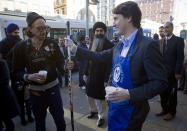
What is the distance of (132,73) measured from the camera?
1844 mm

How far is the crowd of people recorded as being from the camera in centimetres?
179

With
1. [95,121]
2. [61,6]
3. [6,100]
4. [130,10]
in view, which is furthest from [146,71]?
[61,6]

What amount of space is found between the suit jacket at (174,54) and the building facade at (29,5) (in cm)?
3022

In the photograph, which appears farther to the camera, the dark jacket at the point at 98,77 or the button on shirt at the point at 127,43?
the dark jacket at the point at 98,77

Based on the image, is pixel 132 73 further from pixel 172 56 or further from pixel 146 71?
pixel 172 56

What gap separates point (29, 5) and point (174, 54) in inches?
1365

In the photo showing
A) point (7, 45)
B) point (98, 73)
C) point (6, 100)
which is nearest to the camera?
point (6, 100)

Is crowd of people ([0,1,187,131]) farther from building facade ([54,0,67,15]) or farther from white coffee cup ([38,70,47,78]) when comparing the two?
building facade ([54,0,67,15])

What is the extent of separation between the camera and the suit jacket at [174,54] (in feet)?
13.6

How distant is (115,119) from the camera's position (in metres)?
2.03

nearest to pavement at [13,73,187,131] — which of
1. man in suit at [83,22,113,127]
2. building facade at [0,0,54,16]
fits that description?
man in suit at [83,22,113,127]

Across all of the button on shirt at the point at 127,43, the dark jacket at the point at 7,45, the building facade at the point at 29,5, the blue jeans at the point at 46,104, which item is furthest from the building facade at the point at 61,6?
the button on shirt at the point at 127,43

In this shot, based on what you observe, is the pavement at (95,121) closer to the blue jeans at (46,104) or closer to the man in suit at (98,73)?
the man in suit at (98,73)

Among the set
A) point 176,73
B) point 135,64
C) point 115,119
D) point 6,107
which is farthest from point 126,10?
point 176,73
